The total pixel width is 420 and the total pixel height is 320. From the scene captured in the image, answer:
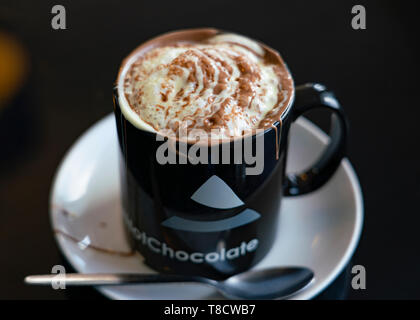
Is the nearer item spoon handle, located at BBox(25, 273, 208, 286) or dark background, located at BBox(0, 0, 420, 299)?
spoon handle, located at BBox(25, 273, 208, 286)

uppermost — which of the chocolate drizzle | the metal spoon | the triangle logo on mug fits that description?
the chocolate drizzle

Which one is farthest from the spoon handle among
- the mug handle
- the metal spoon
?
the mug handle

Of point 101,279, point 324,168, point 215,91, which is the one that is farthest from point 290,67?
point 101,279

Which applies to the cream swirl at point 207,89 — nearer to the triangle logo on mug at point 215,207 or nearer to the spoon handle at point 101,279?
the triangle logo on mug at point 215,207

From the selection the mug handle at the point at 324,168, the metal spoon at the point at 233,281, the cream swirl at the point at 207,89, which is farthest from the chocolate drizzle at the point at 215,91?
the metal spoon at the point at 233,281

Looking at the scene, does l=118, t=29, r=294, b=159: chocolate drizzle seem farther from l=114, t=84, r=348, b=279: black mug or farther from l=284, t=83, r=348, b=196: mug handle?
l=284, t=83, r=348, b=196: mug handle
